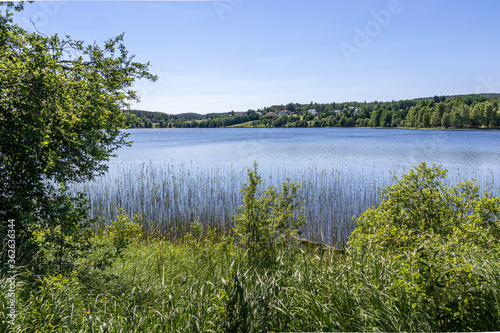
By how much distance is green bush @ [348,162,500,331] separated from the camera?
105 inches

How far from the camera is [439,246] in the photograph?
9.49ft

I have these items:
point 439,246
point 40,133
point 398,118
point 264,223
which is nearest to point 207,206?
point 264,223

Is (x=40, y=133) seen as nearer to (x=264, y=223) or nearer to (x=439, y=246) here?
(x=264, y=223)

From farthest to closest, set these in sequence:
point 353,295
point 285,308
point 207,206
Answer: point 207,206 < point 353,295 < point 285,308

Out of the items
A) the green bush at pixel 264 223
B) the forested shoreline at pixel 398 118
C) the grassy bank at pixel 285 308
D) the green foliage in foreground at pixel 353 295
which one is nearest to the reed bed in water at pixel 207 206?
the green bush at pixel 264 223

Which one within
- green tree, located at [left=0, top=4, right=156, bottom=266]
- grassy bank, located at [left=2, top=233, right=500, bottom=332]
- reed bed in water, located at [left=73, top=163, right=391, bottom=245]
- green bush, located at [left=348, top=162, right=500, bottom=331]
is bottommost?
reed bed in water, located at [left=73, top=163, right=391, bottom=245]

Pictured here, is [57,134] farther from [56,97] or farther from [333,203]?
[333,203]

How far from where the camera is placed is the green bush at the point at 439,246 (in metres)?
2.68

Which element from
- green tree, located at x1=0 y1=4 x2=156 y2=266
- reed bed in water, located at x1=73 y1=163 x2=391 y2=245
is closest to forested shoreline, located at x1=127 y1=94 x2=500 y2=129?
reed bed in water, located at x1=73 y1=163 x2=391 y2=245

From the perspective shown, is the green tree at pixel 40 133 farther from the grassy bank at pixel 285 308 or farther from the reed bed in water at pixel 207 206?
the reed bed in water at pixel 207 206

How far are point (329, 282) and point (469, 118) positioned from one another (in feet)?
308

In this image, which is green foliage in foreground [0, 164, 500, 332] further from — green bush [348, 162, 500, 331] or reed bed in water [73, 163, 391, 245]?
reed bed in water [73, 163, 391, 245]

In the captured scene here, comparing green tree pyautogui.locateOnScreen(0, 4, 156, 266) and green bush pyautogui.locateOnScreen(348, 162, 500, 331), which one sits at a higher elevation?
green tree pyautogui.locateOnScreen(0, 4, 156, 266)

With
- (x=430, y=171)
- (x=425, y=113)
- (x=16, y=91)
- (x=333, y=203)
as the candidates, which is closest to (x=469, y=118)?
(x=425, y=113)
